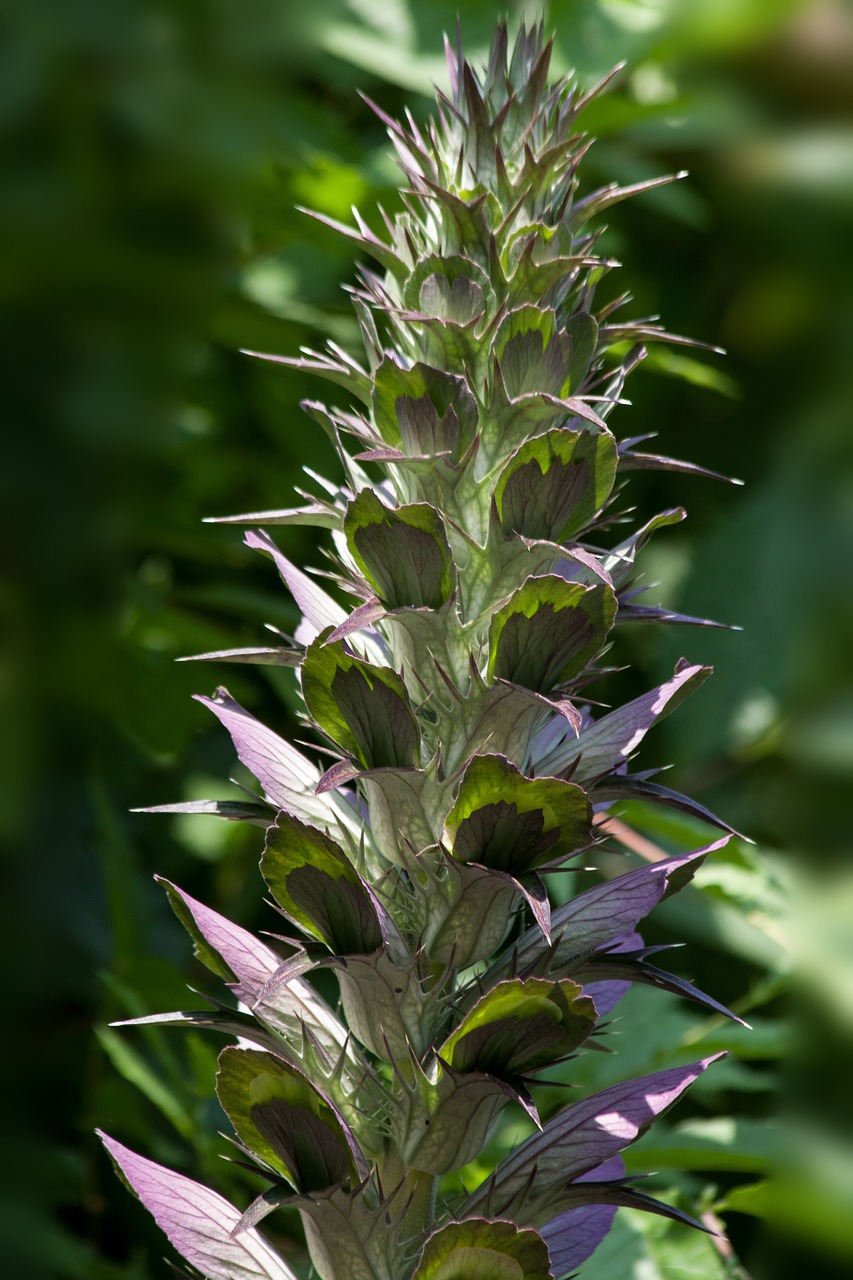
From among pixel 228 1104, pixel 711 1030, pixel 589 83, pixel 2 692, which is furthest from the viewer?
pixel 2 692

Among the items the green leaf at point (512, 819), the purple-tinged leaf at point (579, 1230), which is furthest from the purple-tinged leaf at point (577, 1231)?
the green leaf at point (512, 819)

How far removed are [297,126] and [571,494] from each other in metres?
0.66

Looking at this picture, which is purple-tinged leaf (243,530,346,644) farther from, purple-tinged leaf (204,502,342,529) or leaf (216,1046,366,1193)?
leaf (216,1046,366,1193)

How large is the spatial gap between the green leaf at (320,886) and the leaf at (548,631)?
2.3 inches

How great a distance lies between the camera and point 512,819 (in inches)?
10.8

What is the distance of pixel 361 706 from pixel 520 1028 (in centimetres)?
9

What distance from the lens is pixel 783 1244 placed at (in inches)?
27.5

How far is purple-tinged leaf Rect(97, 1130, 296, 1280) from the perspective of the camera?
0.30 metres

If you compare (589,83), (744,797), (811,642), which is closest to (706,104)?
(589,83)

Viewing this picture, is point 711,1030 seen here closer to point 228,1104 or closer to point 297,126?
point 228,1104

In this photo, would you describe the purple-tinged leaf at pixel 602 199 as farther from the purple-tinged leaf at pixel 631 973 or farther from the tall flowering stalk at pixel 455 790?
the purple-tinged leaf at pixel 631 973

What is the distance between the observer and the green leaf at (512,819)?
27 centimetres

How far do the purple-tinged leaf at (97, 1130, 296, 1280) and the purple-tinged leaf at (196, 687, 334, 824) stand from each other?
10 cm

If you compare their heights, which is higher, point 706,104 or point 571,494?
point 706,104
